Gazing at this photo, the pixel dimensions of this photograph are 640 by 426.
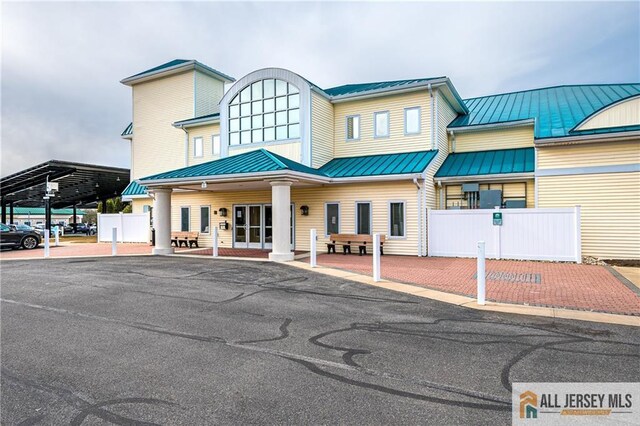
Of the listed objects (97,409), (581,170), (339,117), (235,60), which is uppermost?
(235,60)

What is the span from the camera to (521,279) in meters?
10.8

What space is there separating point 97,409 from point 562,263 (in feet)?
48.3

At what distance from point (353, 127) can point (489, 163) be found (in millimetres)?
6551

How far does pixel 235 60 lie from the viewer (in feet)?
102

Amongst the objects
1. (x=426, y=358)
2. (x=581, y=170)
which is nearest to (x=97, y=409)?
(x=426, y=358)

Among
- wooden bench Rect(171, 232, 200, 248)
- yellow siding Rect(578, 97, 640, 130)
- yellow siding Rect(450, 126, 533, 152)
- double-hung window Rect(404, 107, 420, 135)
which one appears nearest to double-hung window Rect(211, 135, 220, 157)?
wooden bench Rect(171, 232, 200, 248)

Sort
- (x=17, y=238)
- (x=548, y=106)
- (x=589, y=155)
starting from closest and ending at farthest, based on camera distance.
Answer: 1. (x=589, y=155)
2. (x=548, y=106)
3. (x=17, y=238)

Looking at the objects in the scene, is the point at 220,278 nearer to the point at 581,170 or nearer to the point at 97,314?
the point at 97,314

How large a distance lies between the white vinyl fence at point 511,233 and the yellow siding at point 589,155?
229 centimetres

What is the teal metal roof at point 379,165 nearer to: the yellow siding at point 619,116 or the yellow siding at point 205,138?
the yellow siding at point 619,116

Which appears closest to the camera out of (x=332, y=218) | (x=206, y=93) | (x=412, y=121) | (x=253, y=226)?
(x=412, y=121)

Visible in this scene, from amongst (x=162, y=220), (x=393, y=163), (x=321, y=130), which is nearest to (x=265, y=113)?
(x=321, y=130)

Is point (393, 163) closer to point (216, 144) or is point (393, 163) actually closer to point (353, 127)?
point (353, 127)

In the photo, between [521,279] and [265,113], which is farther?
[265,113]
